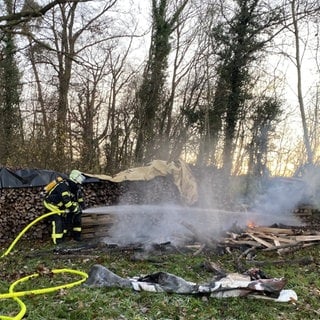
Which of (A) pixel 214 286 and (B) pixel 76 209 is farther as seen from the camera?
(B) pixel 76 209

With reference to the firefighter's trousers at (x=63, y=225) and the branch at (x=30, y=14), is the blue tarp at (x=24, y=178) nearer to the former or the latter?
the firefighter's trousers at (x=63, y=225)

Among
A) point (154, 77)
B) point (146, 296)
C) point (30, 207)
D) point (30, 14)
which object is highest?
point (30, 14)

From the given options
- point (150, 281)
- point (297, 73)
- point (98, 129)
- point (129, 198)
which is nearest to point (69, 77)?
point (98, 129)

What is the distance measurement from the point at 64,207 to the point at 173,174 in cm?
376

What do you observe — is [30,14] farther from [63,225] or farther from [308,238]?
[308,238]

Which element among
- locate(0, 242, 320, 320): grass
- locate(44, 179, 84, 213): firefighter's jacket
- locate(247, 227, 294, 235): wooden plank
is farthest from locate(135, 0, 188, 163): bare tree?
locate(0, 242, 320, 320): grass

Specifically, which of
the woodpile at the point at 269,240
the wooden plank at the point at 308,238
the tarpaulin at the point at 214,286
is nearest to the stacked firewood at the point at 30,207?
the woodpile at the point at 269,240

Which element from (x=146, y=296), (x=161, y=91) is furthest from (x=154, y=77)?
(x=146, y=296)

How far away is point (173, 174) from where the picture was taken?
10922 mm

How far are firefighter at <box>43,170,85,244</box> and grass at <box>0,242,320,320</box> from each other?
1.14 meters

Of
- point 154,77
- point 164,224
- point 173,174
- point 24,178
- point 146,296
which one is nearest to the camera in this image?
point 146,296

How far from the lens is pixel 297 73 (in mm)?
17953

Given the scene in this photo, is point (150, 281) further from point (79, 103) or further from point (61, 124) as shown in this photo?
point (79, 103)

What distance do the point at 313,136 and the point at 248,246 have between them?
2218cm
